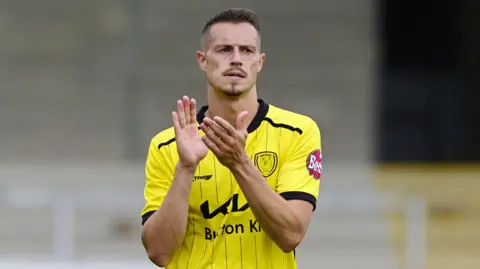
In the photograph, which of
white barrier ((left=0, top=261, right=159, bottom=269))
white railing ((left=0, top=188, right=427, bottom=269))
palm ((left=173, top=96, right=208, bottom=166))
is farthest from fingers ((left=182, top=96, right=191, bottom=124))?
white railing ((left=0, top=188, right=427, bottom=269))

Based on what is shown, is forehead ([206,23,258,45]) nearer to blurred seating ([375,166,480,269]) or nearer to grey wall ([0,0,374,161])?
blurred seating ([375,166,480,269])

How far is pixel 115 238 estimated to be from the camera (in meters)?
12.2

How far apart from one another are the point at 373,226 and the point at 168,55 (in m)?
3.62

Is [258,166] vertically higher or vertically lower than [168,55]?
lower

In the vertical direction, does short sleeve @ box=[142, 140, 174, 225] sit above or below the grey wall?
below

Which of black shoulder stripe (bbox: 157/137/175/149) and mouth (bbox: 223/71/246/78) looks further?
black shoulder stripe (bbox: 157/137/175/149)

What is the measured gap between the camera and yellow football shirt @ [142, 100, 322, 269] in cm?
359

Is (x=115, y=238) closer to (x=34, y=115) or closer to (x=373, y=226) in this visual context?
(x=34, y=115)

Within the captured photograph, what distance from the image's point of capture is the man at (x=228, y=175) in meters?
3.44

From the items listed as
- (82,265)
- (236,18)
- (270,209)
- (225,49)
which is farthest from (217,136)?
(82,265)

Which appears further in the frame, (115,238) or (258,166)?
(115,238)

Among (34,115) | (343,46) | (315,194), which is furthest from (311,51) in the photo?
(315,194)

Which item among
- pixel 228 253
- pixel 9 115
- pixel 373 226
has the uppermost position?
pixel 9 115

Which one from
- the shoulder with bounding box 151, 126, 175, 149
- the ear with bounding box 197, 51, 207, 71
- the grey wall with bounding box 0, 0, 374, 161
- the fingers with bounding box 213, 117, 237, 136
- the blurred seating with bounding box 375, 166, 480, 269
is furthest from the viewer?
the grey wall with bounding box 0, 0, 374, 161
